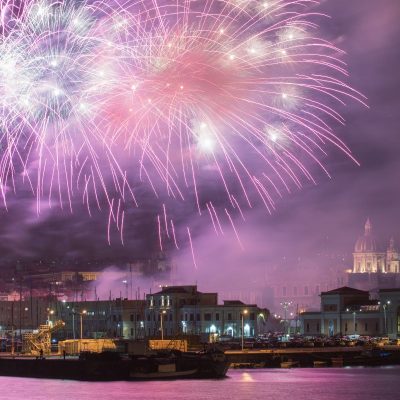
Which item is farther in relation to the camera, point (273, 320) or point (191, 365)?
point (273, 320)

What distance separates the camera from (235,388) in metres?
58.1

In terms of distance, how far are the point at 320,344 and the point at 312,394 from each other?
137 ft

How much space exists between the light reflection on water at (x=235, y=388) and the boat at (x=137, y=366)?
158 centimetres

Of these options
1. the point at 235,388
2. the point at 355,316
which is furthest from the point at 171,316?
the point at 235,388

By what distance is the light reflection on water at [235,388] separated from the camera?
54.0 meters

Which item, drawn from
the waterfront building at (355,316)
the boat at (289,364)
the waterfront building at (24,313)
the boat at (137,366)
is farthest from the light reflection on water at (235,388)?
the waterfront building at (24,313)

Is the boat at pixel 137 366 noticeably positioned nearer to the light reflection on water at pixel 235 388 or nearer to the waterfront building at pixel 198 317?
the light reflection on water at pixel 235 388

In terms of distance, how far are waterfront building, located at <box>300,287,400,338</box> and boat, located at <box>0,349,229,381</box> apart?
167ft

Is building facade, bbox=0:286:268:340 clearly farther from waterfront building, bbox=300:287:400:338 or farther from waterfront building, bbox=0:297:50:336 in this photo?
waterfront building, bbox=0:297:50:336

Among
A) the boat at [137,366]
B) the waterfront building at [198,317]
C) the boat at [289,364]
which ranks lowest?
the boat at [289,364]

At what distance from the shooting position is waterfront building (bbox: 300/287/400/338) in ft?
377

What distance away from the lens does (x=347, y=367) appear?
78.6m

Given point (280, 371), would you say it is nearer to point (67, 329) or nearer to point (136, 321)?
point (136, 321)

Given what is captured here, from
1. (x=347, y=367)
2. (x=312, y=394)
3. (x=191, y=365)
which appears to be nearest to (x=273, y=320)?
(x=347, y=367)
